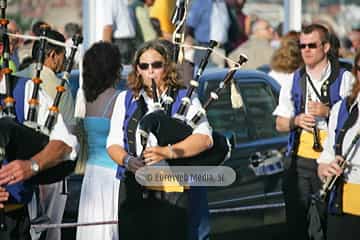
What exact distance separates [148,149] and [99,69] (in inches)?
71.1

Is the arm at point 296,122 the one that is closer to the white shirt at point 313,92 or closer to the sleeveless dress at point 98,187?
the white shirt at point 313,92

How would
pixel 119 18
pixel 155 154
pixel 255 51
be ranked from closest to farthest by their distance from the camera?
1. pixel 155 154
2. pixel 119 18
3. pixel 255 51

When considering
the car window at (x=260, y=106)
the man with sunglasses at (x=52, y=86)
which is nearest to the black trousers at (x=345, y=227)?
→ the man with sunglasses at (x=52, y=86)

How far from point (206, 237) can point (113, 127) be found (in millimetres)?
963

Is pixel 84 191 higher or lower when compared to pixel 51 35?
lower

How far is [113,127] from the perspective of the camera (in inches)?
297

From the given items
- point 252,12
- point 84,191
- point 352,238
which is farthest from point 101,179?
point 252,12

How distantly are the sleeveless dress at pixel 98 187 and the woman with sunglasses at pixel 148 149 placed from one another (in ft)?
3.24

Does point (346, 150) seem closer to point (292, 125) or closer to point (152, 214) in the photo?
point (152, 214)

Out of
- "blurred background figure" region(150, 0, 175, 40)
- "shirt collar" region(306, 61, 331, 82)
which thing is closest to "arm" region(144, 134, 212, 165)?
"shirt collar" region(306, 61, 331, 82)

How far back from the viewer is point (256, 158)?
33.1 feet

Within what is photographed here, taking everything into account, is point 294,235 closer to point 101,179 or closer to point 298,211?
point 298,211

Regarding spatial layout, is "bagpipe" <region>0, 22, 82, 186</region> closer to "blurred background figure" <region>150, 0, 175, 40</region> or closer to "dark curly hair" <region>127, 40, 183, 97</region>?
"dark curly hair" <region>127, 40, 183, 97</region>

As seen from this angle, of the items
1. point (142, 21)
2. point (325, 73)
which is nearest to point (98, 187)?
point (325, 73)
